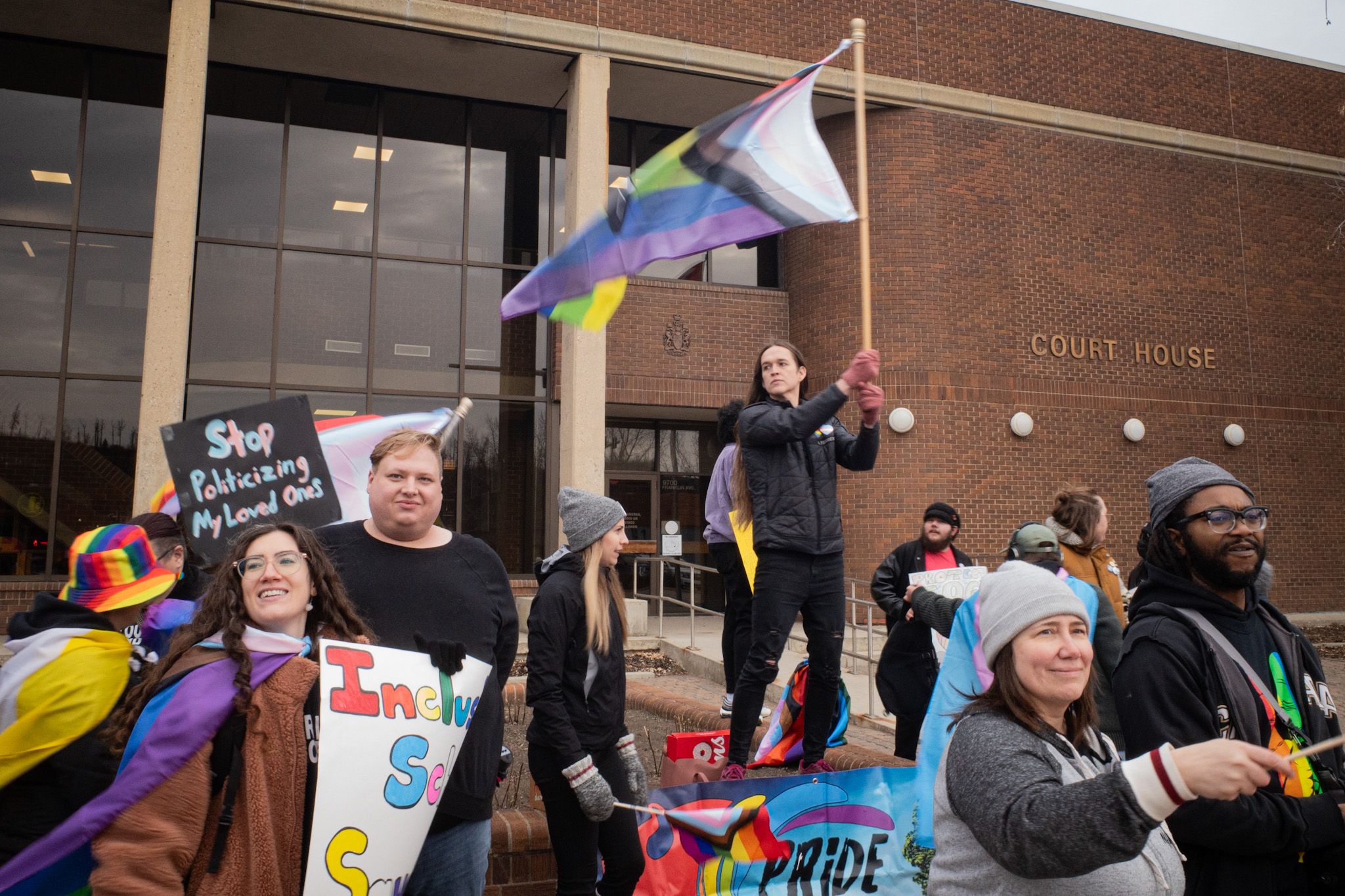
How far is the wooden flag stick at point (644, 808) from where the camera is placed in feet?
11.8

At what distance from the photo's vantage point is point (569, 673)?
3684 mm

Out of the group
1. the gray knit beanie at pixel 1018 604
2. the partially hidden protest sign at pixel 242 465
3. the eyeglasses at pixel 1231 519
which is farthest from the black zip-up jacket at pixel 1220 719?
the partially hidden protest sign at pixel 242 465

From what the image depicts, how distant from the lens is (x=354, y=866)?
2471mm

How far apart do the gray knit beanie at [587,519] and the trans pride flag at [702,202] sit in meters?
1.33

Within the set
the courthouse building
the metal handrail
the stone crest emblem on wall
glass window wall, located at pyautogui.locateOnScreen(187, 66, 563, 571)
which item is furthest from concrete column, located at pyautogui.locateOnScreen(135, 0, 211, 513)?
the stone crest emblem on wall

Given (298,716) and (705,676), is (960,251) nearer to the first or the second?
(705,676)

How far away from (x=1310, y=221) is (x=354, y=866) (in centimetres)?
2021

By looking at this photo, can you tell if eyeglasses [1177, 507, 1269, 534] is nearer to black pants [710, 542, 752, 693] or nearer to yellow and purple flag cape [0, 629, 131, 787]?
yellow and purple flag cape [0, 629, 131, 787]

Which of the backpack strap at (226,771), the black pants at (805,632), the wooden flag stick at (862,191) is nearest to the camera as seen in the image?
the backpack strap at (226,771)

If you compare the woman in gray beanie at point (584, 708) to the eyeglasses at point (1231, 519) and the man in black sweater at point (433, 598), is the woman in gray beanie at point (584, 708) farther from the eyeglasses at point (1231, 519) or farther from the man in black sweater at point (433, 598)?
the eyeglasses at point (1231, 519)

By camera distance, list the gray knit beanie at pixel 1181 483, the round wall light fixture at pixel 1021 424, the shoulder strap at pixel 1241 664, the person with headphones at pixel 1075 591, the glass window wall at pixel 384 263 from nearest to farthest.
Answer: the shoulder strap at pixel 1241 664 < the gray knit beanie at pixel 1181 483 < the person with headphones at pixel 1075 591 < the glass window wall at pixel 384 263 < the round wall light fixture at pixel 1021 424

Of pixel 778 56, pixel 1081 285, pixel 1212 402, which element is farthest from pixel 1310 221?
pixel 778 56

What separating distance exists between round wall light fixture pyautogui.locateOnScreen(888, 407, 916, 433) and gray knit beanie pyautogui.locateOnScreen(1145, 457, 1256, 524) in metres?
11.9

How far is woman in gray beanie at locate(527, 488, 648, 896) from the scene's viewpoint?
3.50 meters
